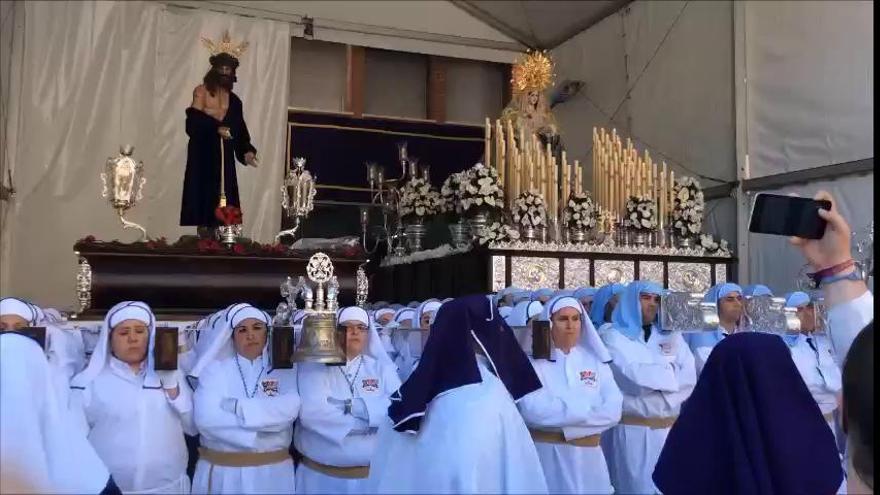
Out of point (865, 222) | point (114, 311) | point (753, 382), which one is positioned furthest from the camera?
point (865, 222)

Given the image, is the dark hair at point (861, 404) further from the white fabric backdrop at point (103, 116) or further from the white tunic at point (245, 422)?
the white fabric backdrop at point (103, 116)

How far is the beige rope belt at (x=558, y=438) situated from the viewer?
512 centimetres

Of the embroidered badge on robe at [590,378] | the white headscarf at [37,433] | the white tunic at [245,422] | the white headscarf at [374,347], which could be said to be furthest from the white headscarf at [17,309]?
the embroidered badge on robe at [590,378]

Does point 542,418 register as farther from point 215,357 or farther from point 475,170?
point 475,170

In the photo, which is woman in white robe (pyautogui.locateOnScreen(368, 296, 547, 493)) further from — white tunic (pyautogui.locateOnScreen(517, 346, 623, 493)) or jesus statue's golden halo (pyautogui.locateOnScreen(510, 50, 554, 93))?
jesus statue's golden halo (pyautogui.locateOnScreen(510, 50, 554, 93))

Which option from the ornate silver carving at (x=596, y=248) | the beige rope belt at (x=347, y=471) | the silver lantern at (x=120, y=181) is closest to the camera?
the beige rope belt at (x=347, y=471)

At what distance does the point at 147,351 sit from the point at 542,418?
2172 millimetres

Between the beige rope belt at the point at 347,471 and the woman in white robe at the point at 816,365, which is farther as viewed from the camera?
the woman in white robe at the point at 816,365

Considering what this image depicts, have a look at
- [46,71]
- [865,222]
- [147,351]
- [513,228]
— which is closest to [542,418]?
[147,351]

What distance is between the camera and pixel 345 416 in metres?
4.83

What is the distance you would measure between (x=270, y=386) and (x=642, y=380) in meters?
2.31

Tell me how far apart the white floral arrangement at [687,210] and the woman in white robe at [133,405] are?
5.97 meters

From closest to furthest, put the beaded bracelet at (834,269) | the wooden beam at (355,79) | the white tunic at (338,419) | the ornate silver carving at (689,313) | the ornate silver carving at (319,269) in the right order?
1. the beaded bracelet at (834,269)
2. the ornate silver carving at (689,313)
3. the white tunic at (338,419)
4. the ornate silver carving at (319,269)
5. the wooden beam at (355,79)

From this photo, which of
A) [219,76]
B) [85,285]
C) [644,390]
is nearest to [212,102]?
[219,76]
